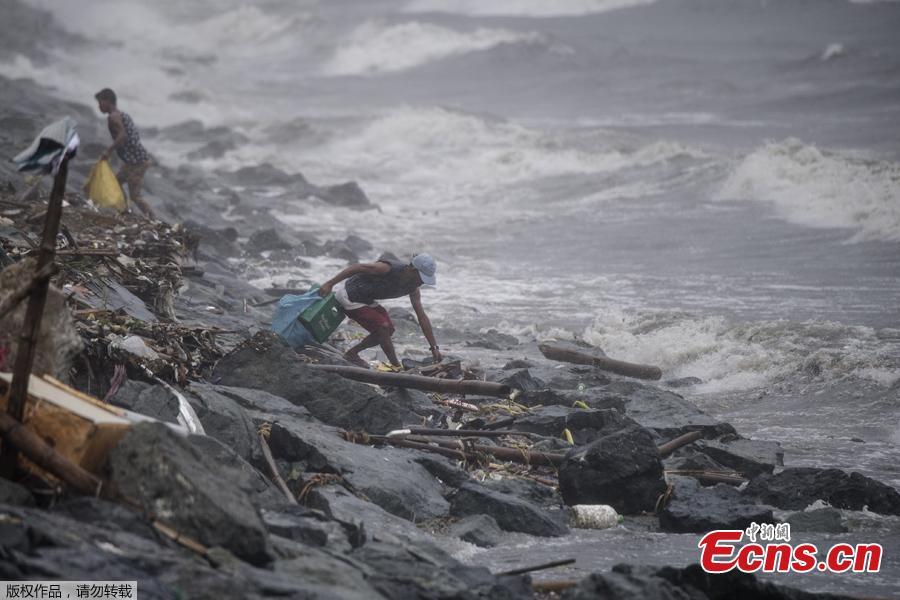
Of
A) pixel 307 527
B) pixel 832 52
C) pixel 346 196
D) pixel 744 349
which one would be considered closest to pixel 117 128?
pixel 744 349

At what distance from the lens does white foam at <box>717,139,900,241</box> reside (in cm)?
1900

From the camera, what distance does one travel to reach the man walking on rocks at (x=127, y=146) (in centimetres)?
1239

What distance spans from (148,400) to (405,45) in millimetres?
57315

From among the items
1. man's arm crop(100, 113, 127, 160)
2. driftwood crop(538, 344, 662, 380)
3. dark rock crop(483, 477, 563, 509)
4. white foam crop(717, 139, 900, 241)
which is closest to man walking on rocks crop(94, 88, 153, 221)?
man's arm crop(100, 113, 127, 160)

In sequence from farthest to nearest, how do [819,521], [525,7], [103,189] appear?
[525,7] < [103,189] < [819,521]

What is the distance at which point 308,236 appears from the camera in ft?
58.1

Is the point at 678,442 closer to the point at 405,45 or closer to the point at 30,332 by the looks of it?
the point at 30,332

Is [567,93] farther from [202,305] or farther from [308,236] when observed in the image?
[202,305]

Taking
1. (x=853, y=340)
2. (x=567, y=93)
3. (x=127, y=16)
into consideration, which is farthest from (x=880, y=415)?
(x=127, y=16)

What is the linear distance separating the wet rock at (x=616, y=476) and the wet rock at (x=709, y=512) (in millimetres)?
182

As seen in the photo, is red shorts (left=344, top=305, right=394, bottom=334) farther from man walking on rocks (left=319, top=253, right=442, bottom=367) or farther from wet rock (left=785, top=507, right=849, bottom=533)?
wet rock (left=785, top=507, right=849, bottom=533)

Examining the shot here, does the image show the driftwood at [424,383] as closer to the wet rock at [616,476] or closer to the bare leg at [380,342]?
the bare leg at [380,342]

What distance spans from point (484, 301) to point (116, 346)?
345 inches

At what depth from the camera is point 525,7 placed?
224 ft
